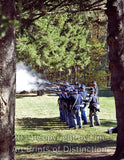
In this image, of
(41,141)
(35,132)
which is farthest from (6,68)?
(35,132)

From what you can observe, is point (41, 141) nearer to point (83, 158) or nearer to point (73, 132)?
point (73, 132)

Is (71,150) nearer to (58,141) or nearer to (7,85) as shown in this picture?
(58,141)

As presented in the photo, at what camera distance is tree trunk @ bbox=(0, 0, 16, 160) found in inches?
167

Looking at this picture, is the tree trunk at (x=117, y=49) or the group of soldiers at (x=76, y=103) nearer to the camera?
the tree trunk at (x=117, y=49)

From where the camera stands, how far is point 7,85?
4.29m

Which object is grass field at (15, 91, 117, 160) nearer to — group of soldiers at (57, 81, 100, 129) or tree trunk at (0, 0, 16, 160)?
group of soldiers at (57, 81, 100, 129)

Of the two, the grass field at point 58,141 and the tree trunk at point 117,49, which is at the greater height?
the tree trunk at point 117,49

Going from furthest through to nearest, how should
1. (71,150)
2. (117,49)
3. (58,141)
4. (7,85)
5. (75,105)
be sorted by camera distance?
(75,105)
(58,141)
(71,150)
(117,49)
(7,85)

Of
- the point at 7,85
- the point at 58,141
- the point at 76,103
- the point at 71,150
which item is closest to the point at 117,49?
the point at 7,85

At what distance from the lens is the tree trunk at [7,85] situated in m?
4.23

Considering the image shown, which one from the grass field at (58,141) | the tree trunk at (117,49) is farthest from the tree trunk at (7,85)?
the grass field at (58,141)

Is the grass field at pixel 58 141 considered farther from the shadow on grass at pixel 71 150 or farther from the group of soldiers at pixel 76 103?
the group of soldiers at pixel 76 103

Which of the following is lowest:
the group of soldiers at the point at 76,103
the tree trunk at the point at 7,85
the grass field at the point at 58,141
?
the grass field at the point at 58,141

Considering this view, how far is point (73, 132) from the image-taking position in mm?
11023
